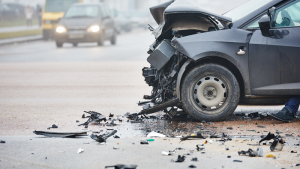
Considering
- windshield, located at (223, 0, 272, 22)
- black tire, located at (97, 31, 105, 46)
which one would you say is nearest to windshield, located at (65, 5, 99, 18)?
black tire, located at (97, 31, 105, 46)

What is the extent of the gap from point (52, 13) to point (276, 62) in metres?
Result: 23.7

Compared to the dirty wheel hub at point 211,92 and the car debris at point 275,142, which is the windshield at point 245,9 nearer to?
the dirty wheel hub at point 211,92

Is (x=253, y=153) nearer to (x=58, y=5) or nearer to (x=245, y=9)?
(x=245, y=9)

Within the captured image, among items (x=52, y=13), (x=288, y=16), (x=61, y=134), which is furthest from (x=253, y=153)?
(x=52, y=13)

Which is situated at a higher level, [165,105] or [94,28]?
[94,28]

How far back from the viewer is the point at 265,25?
20.5 feet

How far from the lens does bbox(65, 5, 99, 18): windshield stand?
2298 cm

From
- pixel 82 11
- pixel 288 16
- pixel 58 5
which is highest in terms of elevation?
pixel 58 5

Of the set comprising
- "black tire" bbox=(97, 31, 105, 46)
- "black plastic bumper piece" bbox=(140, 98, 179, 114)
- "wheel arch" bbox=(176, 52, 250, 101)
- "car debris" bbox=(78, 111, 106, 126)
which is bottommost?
"car debris" bbox=(78, 111, 106, 126)

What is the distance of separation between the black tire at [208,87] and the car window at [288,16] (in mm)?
1032

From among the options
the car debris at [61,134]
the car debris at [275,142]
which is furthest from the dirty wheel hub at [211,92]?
the car debris at [61,134]

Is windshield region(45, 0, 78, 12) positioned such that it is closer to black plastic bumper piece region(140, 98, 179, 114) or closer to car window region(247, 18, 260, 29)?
black plastic bumper piece region(140, 98, 179, 114)

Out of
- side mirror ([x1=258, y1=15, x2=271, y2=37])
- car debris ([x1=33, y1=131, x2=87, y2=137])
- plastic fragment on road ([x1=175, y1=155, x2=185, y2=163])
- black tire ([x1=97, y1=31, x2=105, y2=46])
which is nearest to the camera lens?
plastic fragment on road ([x1=175, y1=155, x2=185, y2=163])

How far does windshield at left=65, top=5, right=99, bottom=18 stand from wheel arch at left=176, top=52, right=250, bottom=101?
17.1 m
